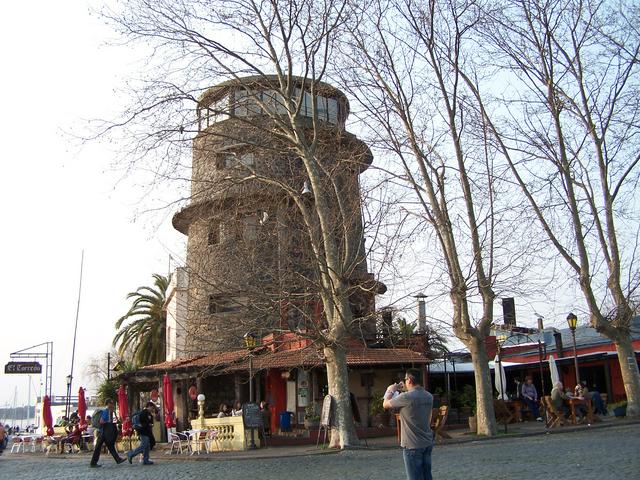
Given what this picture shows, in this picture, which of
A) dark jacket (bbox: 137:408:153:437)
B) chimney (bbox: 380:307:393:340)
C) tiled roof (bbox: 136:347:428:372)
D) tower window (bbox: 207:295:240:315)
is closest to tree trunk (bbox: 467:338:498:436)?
chimney (bbox: 380:307:393:340)

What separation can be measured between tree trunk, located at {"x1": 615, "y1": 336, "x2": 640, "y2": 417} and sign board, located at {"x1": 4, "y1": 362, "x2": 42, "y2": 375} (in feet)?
128

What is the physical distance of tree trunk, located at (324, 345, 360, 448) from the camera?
17594mm

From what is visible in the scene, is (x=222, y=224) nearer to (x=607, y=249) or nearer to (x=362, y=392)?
(x=362, y=392)

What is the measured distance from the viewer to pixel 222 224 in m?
21.5

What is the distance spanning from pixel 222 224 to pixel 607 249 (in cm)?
1303

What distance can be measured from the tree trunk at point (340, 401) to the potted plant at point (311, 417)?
15.1ft

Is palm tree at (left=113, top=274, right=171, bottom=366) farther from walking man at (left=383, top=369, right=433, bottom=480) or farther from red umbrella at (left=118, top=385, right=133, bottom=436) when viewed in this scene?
walking man at (left=383, top=369, right=433, bottom=480)

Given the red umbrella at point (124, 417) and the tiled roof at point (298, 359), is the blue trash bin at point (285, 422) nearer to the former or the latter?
the tiled roof at point (298, 359)

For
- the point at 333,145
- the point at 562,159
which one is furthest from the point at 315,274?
the point at 562,159

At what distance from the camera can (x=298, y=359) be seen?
951 inches

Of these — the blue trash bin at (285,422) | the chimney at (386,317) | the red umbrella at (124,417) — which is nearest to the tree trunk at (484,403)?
the chimney at (386,317)

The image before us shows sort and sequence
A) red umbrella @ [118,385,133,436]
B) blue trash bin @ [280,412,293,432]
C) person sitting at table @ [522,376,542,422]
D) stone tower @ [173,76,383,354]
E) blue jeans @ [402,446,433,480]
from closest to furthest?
blue jeans @ [402,446,433,480] → stone tower @ [173,76,383,354] → blue trash bin @ [280,412,293,432] → red umbrella @ [118,385,133,436] → person sitting at table @ [522,376,542,422]

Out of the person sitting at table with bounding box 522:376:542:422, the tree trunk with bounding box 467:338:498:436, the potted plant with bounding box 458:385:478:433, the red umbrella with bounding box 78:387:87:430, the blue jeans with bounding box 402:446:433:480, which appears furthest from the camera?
the potted plant with bounding box 458:385:478:433

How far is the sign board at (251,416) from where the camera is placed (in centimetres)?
2008
